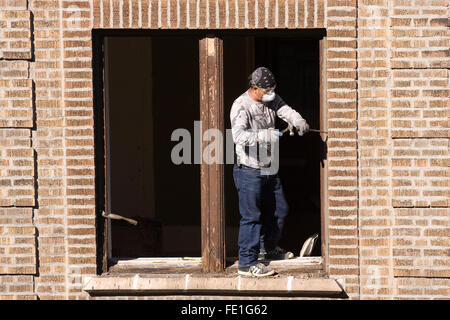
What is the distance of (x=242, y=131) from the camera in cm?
634

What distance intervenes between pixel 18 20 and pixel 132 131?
3710 mm

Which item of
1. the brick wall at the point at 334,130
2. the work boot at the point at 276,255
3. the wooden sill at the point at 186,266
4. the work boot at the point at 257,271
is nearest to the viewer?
the brick wall at the point at 334,130

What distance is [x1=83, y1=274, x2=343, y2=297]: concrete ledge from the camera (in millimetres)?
6414

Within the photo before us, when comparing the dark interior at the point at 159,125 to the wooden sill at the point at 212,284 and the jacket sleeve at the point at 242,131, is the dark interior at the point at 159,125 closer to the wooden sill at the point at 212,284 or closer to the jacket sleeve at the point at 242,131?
the wooden sill at the point at 212,284

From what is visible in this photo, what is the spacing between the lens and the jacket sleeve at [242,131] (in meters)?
6.32

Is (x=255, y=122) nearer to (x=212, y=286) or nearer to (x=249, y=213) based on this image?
(x=249, y=213)

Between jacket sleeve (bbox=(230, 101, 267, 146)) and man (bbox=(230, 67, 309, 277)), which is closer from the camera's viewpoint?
jacket sleeve (bbox=(230, 101, 267, 146))

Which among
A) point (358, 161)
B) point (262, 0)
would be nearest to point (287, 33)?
point (262, 0)

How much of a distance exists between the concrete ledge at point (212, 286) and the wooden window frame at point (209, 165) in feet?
0.65

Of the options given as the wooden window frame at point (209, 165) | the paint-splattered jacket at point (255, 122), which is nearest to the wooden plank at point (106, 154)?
the wooden window frame at point (209, 165)

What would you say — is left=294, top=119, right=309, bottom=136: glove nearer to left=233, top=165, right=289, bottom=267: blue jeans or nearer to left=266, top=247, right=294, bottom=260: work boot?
left=233, top=165, right=289, bottom=267: blue jeans

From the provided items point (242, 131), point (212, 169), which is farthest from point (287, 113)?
point (212, 169)

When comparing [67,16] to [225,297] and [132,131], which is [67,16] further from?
[132,131]

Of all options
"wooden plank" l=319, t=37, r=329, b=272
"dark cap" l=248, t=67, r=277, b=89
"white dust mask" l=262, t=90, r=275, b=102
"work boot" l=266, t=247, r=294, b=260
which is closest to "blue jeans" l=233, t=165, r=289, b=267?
"work boot" l=266, t=247, r=294, b=260
